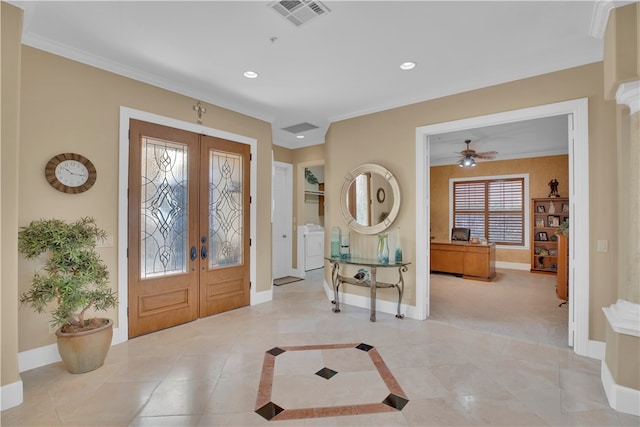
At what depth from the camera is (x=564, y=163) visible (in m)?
7.17

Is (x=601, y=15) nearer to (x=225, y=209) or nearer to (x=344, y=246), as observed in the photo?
(x=344, y=246)

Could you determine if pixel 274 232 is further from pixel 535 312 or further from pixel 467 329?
pixel 535 312

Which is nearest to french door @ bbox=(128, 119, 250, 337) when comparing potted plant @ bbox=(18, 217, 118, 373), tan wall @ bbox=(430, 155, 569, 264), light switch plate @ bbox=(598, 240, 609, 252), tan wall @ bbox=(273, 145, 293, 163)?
potted plant @ bbox=(18, 217, 118, 373)

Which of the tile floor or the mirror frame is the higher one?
the mirror frame

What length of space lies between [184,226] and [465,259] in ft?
18.3

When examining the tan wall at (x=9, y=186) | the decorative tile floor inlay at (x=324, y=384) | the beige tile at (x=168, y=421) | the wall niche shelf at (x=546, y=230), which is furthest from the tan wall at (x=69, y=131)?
the wall niche shelf at (x=546, y=230)

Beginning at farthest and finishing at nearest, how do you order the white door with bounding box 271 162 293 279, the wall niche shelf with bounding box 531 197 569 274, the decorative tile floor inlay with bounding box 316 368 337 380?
the wall niche shelf with bounding box 531 197 569 274
the white door with bounding box 271 162 293 279
the decorative tile floor inlay with bounding box 316 368 337 380

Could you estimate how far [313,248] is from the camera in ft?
23.6

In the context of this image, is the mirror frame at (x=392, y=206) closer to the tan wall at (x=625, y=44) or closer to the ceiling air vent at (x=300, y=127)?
the ceiling air vent at (x=300, y=127)

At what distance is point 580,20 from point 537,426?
3.03 metres

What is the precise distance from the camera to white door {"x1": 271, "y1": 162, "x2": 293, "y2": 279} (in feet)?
21.2

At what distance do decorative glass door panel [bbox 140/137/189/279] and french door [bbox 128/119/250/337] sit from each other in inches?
0.4

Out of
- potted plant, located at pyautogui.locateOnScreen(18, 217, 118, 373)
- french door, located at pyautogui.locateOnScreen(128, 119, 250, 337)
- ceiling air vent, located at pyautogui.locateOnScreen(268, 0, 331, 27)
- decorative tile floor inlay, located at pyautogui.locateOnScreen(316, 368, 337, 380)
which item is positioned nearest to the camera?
ceiling air vent, located at pyautogui.locateOnScreen(268, 0, 331, 27)

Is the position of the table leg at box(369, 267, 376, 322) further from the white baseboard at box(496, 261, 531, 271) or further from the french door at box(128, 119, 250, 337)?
the white baseboard at box(496, 261, 531, 271)
